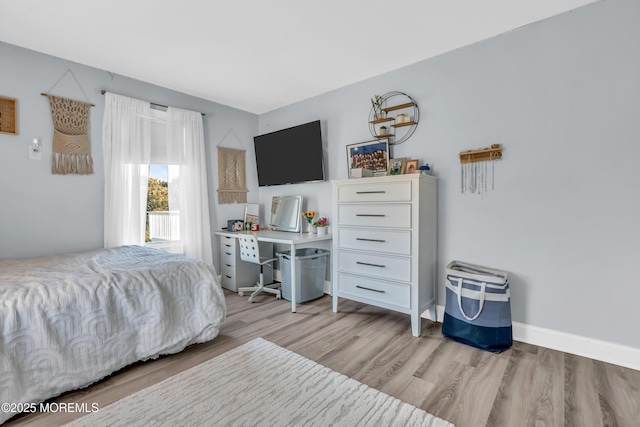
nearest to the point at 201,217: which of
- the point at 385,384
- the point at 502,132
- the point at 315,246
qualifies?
the point at 315,246

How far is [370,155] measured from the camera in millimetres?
3090

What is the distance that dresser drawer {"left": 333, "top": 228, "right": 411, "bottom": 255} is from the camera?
2.42 m

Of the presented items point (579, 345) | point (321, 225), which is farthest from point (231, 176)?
point (579, 345)

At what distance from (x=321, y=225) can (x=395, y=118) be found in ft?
4.60

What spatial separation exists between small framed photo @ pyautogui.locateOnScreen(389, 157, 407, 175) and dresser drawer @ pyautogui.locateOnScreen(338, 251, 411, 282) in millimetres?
813

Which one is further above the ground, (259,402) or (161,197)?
(161,197)

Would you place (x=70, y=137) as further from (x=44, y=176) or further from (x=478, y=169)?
(x=478, y=169)

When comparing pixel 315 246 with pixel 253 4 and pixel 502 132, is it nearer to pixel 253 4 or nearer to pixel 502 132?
pixel 502 132

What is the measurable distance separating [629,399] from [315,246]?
280 centimetres

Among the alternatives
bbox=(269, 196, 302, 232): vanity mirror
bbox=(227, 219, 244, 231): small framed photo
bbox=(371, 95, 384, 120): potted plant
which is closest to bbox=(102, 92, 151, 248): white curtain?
bbox=(227, 219, 244, 231): small framed photo

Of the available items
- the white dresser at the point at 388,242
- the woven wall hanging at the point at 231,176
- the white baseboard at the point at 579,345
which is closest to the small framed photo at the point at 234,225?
the woven wall hanging at the point at 231,176

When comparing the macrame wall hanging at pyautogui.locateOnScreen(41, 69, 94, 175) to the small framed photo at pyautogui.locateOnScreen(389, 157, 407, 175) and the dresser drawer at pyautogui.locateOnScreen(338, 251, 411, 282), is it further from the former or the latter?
the small framed photo at pyautogui.locateOnScreen(389, 157, 407, 175)

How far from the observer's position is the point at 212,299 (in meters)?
2.22

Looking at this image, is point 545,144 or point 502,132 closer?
point 545,144
